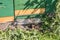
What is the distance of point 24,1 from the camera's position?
6332mm

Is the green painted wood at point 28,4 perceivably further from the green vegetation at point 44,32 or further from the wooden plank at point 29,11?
the green vegetation at point 44,32

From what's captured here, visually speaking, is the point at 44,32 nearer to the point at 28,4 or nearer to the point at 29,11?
the point at 29,11

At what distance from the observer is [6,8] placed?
6.27 metres

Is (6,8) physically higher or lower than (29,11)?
higher

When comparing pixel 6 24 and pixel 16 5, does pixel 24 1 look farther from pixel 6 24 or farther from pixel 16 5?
pixel 6 24

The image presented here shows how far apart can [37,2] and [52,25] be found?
2.78 ft

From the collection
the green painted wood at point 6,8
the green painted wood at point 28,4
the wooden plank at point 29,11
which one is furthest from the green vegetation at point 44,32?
the green painted wood at point 6,8

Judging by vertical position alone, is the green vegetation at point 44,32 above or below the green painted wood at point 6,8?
below

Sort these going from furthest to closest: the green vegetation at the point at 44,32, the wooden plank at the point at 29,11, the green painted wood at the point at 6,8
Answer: the wooden plank at the point at 29,11 → the green painted wood at the point at 6,8 → the green vegetation at the point at 44,32

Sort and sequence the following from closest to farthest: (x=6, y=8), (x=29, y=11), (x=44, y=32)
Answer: (x=44, y=32)
(x=6, y=8)
(x=29, y=11)

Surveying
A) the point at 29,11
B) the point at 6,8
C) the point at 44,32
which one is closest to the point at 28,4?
the point at 29,11

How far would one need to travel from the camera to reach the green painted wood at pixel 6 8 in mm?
6223

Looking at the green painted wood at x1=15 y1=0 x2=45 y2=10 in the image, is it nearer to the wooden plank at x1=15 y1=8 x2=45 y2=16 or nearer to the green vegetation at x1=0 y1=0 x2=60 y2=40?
the wooden plank at x1=15 y1=8 x2=45 y2=16

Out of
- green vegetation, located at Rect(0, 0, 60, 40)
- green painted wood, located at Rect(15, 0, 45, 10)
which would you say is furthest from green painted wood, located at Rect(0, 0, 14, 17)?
green vegetation, located at Rect(0, 0, 60, 40)
